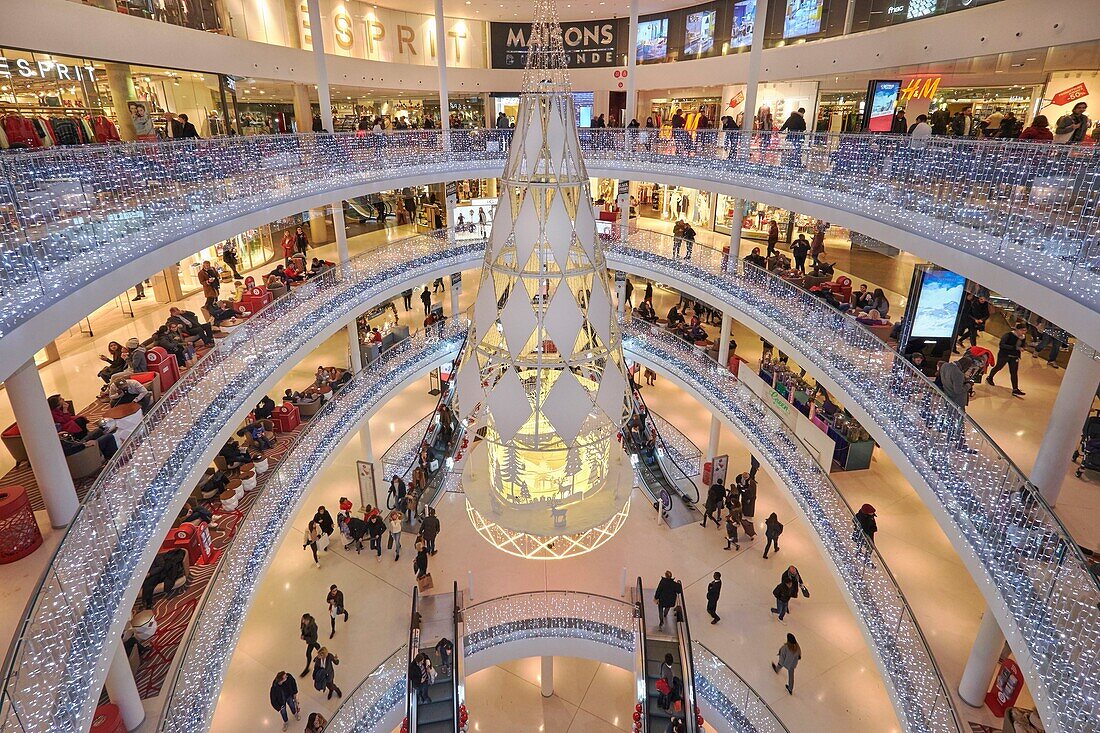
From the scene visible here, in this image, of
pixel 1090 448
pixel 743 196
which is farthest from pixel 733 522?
pixel 743 196

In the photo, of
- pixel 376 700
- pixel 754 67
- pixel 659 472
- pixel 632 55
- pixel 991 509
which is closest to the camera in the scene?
pixel 991 509

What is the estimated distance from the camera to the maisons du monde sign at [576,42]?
2525 centimetres

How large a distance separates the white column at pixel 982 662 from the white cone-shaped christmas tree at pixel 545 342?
5.54 m

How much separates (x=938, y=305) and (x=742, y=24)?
14.0 metres

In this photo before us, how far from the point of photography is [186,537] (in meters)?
9.63

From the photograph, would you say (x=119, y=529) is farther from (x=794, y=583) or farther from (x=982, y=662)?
(x=794, y=583)

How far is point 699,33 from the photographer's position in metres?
21.7

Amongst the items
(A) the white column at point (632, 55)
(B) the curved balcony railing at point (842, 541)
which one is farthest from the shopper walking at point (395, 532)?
(A) the white column at point (632, 55)

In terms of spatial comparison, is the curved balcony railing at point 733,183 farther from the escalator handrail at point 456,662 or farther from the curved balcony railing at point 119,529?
the escalator handrail at point 456,662

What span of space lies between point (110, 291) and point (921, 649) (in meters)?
10.2

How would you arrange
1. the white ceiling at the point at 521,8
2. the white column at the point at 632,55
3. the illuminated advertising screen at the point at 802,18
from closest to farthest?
the white column at the point at 632,55
the illuminated advertising screen at the point at 802,18
the white ceiling at the point at 521,8

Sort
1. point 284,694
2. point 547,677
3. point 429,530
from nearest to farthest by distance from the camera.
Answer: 1. point 284,694
2. point 547,677
3. point 429,530

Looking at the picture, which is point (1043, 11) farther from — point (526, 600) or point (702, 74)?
point (526, 600)

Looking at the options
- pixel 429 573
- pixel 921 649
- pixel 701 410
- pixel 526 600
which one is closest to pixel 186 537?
pixel 429 573
